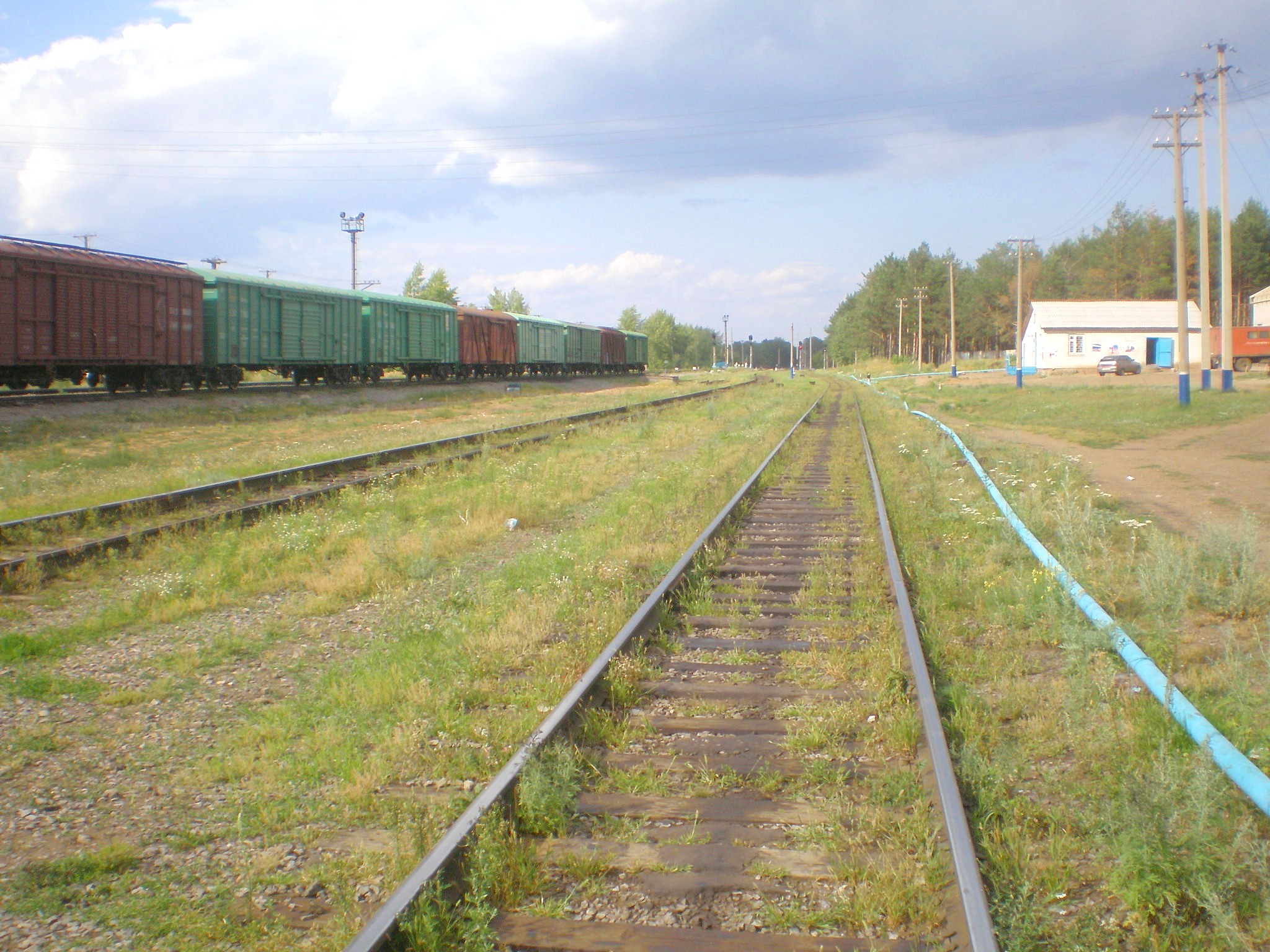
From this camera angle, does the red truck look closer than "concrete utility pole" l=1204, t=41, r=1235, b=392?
No

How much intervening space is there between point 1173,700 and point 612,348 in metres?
54.7

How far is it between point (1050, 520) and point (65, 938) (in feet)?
28.0

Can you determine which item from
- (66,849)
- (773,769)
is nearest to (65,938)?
(66,849)

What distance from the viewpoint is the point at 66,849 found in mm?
3422

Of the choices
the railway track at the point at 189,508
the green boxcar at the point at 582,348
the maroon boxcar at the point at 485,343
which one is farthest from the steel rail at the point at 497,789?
the green boxcar at the point at 582,348

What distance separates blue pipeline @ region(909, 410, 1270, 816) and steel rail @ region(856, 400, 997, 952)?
942 mm

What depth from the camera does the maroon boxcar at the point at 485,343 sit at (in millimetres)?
37344

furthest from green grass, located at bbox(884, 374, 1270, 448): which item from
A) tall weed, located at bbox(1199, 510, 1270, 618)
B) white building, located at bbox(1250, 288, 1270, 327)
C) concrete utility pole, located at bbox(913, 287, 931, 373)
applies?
concrete utility pole, located at bbox(913, 287, 931, 373)

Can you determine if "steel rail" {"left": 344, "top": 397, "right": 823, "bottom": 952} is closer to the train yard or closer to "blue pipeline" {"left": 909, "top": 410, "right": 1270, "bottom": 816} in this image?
the train yard

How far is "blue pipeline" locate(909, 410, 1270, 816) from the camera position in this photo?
134 inches

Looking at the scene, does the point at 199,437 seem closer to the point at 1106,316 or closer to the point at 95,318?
the point at 95,318

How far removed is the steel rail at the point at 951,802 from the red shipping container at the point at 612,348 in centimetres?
5050

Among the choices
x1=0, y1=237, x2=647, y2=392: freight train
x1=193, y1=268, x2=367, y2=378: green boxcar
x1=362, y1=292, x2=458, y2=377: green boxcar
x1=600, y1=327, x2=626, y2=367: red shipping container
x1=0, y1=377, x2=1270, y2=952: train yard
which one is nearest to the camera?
x1=0, y1=377, x2=1270, y2=952: train yard

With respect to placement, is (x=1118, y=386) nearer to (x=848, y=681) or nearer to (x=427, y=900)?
(x=848, y=681)
